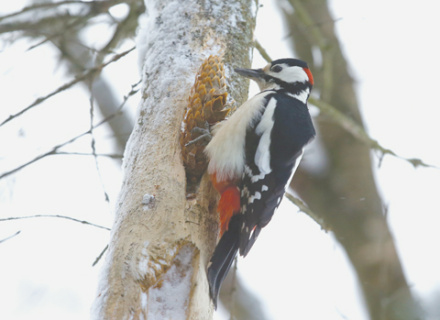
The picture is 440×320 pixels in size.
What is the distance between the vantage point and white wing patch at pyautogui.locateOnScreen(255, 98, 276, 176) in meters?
2.45

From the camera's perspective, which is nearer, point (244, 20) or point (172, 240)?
point (172, 240)

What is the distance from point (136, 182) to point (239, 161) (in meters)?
0.54

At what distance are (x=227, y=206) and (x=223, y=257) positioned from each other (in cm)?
25

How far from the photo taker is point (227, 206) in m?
2.23

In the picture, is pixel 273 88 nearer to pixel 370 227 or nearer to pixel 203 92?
pixel 203 92

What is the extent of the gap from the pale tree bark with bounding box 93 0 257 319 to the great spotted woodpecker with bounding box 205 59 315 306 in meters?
0.06

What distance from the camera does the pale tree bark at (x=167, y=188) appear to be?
1.82 meters

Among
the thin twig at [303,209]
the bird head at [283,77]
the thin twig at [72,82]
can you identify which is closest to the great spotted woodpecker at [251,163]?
the bird head at [283,77]

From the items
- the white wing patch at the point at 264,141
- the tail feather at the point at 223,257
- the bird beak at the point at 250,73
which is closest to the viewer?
the tail feather at the point at 223,257

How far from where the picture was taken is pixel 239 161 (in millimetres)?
2496

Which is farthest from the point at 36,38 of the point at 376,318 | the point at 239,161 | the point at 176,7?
the point at 376,318

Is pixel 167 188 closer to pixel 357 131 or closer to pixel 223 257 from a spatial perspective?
pixel 223 257

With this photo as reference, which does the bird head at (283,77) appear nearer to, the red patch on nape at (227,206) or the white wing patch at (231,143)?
the white wing patch at (231,143)

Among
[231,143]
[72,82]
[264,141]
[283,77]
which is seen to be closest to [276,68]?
[283,77]
